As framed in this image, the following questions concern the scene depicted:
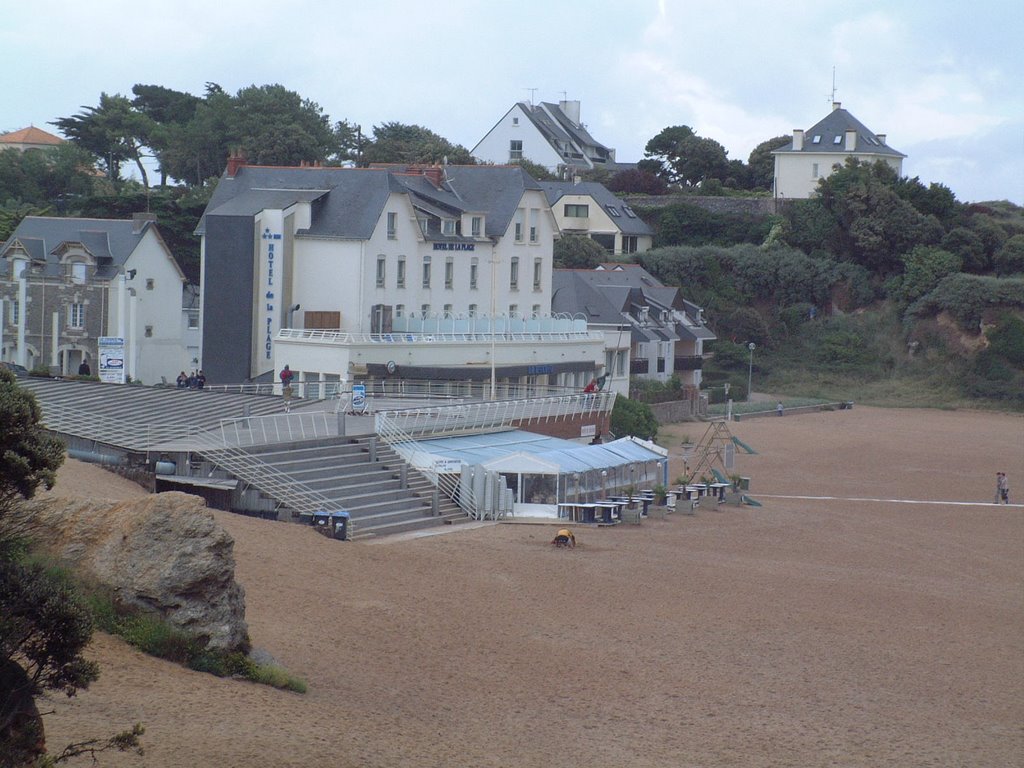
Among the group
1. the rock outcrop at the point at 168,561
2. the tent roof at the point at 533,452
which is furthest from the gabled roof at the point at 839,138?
the rock outcrop at the point at 168,561

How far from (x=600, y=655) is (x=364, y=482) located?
1007 centimetres

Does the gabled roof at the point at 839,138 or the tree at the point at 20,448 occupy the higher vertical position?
the gabled roof at the point at 839,138

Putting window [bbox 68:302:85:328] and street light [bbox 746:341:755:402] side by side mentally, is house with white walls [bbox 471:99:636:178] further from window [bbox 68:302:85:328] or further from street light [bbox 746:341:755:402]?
window [bbox 68:302:85:328]

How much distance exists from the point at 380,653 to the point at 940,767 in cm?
620

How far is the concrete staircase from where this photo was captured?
23891mm

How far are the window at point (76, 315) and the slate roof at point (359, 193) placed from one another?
4.71 m

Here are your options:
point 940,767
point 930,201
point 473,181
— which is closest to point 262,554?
point 940,767

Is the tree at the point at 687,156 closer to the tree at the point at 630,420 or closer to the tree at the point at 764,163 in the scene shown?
the tree at the point at 764,163

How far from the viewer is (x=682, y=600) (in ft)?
64.8

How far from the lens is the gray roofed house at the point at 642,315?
56062mm

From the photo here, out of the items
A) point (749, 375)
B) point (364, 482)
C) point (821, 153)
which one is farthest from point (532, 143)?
point (364, 482)

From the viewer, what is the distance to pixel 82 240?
43.6 metres

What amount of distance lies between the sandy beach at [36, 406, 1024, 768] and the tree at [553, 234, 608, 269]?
148ft

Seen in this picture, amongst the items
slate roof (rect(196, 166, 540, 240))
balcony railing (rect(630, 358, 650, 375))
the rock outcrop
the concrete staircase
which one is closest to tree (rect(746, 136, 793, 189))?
balcony railing (rect(630, 358, 650, 375))
